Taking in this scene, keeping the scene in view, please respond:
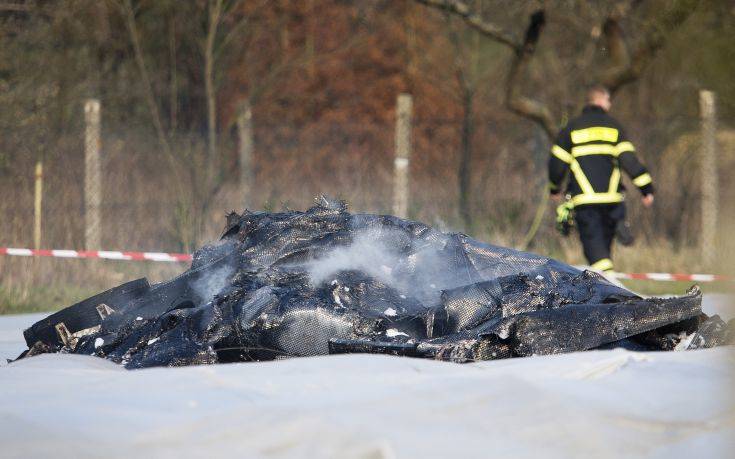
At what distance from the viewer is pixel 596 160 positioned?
7848mm

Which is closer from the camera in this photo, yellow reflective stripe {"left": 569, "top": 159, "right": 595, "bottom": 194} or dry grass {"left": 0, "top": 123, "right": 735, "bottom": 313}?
yellow reflective stripe {"left": 569, "top": 159, "right": 595, "bottom": 194}

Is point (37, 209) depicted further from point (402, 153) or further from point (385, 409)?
point (385, 409)

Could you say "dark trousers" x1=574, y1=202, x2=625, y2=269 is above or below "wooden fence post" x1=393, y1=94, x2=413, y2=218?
below

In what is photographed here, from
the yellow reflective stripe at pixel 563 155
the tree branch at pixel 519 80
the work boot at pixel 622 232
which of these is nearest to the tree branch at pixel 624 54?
the tree branch at pixel 519 80

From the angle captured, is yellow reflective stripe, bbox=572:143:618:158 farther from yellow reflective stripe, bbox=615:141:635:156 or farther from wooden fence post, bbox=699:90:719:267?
wooden fence post, bbox=699:90:719:267

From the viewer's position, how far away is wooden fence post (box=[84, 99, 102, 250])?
1062cm

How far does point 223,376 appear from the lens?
3.88 metres

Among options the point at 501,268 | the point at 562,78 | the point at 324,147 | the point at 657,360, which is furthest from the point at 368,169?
the point at 657,360

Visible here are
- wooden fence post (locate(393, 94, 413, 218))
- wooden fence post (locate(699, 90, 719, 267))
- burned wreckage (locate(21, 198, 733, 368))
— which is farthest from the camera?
wooden fence post (locate(699, 90, 719, 267))

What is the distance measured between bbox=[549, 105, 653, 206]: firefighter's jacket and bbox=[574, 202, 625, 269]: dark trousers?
0.19 feet

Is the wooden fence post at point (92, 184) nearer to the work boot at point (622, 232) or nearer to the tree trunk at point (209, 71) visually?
the tree trunk at point (209, 71)

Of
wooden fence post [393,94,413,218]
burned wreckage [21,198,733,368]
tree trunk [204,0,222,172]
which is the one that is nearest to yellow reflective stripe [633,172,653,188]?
burned wreckage [21,198,733,368]

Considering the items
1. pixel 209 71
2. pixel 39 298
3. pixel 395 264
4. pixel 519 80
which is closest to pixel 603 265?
pixel 395 264

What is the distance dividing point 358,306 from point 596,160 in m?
3.67
